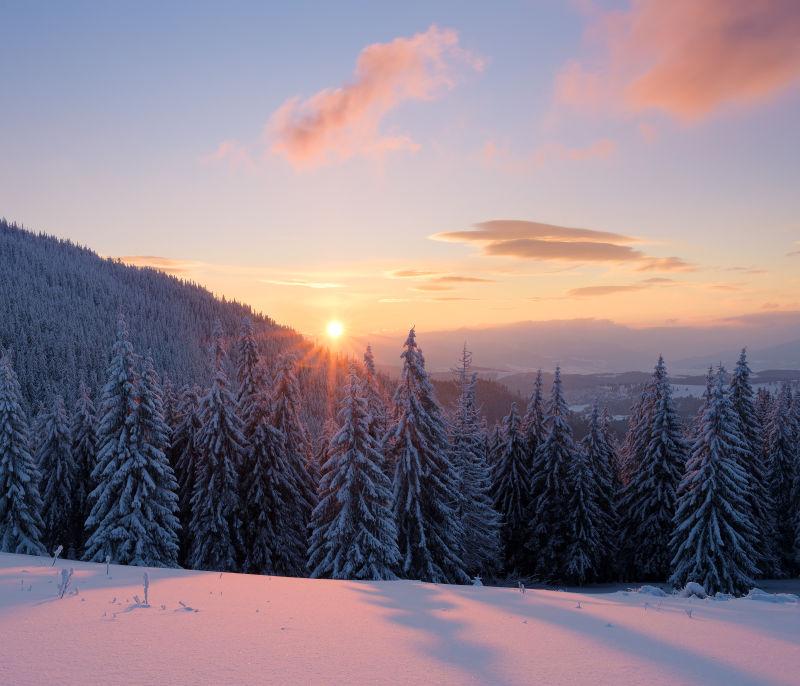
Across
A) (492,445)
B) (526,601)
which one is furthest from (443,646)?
(492,445)

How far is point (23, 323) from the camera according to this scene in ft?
516

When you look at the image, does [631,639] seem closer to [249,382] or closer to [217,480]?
[217,480]

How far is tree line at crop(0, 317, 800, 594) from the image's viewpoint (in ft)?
87.9

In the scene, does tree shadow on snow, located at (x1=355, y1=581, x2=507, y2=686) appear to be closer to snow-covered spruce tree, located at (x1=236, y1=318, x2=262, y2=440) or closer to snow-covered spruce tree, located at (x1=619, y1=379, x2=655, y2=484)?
snow-covered spruce tree, located at (x1=236, y1=318, x2=262, y2=440)

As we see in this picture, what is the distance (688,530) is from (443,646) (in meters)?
31.6

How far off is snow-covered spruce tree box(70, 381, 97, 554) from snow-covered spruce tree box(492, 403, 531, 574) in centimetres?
2869

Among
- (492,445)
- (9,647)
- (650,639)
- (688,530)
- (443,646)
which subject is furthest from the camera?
(492,445)

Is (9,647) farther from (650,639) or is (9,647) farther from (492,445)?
(492,445)

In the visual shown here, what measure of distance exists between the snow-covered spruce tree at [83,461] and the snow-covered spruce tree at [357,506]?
19.1 m

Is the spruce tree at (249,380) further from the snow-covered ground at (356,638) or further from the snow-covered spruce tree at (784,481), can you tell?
the snow-covered spruce tree at (784,481)

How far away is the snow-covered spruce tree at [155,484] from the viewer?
27938 millimetres

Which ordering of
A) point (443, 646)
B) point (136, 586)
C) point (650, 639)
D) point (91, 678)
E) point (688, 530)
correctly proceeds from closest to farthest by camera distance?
point (91, 678)
point (443, 646)
point (650, 639)
point (136, 586)
point (688, 530)

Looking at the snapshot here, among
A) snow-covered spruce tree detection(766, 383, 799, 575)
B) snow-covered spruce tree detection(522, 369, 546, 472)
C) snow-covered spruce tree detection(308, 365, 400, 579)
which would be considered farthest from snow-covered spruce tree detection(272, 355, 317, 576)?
snow-covered spruce tree detection(766, 383, 799, 575)

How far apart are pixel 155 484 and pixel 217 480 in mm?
3301
